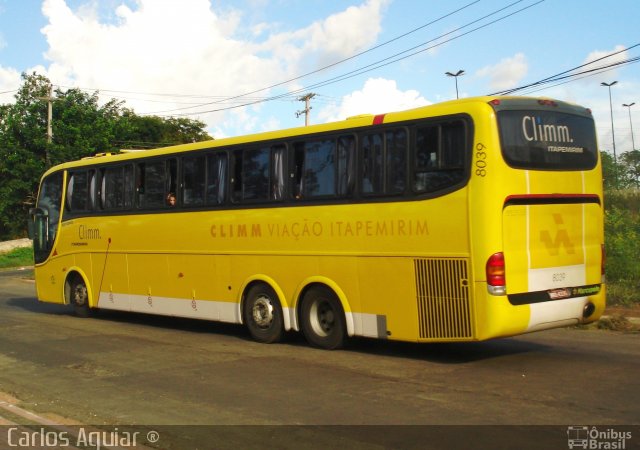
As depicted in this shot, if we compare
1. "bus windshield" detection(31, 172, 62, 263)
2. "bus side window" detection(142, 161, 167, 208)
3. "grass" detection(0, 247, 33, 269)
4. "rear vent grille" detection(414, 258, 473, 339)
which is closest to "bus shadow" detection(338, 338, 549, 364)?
"rear vent grille" detection(414, 258, 473, 339)

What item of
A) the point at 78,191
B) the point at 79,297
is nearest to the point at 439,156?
the point at 78,191

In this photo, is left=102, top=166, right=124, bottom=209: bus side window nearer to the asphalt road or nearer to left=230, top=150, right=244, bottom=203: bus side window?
the asphalt road

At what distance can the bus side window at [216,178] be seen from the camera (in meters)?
12.1

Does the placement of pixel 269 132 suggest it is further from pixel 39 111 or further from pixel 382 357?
pixel 39 111

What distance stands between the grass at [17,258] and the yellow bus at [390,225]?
3112 cm

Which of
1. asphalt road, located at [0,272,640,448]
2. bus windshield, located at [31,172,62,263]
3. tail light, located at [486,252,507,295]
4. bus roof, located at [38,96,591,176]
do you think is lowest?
asphalt road, located at [0,272,640,448]

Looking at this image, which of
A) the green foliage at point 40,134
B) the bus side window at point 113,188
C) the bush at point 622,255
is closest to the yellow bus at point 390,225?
the bus side window at point 113,188

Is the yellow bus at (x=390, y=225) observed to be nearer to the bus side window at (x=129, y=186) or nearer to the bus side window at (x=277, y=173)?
the bus side window at (x=277, y=173)

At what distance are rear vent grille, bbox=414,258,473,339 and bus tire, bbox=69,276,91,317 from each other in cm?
867

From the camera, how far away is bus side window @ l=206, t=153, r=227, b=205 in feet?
39.6

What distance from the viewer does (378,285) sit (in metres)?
9.84

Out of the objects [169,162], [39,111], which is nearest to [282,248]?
[169,162]

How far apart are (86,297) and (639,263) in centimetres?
1189

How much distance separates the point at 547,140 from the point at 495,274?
1955 millimetres
